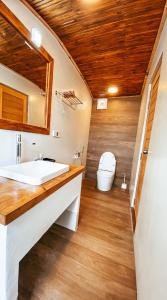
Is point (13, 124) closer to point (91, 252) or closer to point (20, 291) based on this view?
point (20, 291)

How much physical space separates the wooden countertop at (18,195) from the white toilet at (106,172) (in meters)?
1.86

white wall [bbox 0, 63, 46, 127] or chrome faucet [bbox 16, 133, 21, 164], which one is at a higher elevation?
white wall [bbox 0, 63, 46, 127]

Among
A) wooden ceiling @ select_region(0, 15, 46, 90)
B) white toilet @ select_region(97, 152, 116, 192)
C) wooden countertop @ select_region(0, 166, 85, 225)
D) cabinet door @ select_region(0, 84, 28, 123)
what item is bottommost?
white toilet @ select_region(97, 152, 116, 192)

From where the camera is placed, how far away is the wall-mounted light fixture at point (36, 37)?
47.4 inches

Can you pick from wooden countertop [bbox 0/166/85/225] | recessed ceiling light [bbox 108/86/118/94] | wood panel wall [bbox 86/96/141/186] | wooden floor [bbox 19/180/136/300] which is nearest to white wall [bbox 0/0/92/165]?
wooden countertop [bbox 0/166/85/225]

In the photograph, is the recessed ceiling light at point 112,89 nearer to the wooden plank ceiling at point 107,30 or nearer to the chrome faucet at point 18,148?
the wooden plank ceiling at point 107,30

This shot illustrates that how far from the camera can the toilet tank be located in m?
3.02

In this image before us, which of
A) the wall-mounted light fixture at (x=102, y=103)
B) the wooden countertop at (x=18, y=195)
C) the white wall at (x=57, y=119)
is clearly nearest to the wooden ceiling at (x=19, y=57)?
the white wall at (x=57, y=119)

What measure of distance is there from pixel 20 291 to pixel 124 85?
3130 mm

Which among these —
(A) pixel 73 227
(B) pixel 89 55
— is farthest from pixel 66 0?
(A) pixel 73 227

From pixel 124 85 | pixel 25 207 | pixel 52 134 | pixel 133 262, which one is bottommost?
pixel 133 262

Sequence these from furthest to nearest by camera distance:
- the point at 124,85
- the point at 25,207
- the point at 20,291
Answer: the point at 124,85, the point at 20,291, the point at 25,207

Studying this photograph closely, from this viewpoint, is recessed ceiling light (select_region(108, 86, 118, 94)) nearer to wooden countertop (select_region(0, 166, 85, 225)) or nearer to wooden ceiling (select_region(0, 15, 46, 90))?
wooden ceiling (select_region(0, 15, 46, 90))

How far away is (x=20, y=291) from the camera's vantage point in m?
0.92
